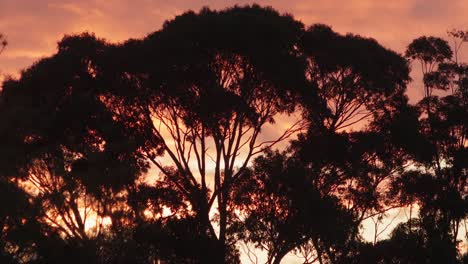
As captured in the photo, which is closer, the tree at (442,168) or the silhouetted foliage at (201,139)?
the silhouetted foliage at (201,139)

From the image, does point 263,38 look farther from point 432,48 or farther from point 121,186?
point 432,48

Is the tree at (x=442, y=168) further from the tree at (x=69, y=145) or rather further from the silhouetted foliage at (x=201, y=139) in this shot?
the tree at (x=69, y=145)

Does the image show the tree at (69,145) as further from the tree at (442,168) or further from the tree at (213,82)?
the tree at (442,168)

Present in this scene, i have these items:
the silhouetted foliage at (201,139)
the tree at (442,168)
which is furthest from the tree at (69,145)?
the tree at (442,168)

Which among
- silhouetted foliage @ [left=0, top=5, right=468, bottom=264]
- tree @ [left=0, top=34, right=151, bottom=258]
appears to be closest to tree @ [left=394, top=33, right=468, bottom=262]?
silhouetted foliage @ [left=0, top=5, right=468, bottom=264]

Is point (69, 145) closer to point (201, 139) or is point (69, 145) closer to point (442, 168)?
point (201, 139)

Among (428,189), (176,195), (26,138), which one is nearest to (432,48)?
(428,189)

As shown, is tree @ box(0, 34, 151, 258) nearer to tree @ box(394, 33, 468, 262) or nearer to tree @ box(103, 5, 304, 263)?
tree @ box(103, 5, 304, 263)

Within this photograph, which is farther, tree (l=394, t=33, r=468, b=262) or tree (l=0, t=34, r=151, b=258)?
tree (l=394, t=33, r=468, b=262)

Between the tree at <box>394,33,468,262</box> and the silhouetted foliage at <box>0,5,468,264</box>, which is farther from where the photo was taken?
the tree at <box>394,33,468,262</box>

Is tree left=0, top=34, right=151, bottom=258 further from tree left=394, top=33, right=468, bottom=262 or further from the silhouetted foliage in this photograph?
→ tree left=394, top=33, right=468, bottom=262

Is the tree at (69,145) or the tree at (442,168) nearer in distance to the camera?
the tree at (69,145)

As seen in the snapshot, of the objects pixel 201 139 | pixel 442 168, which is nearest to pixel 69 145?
pixel 201 139

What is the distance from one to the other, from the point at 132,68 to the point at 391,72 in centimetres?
1354
